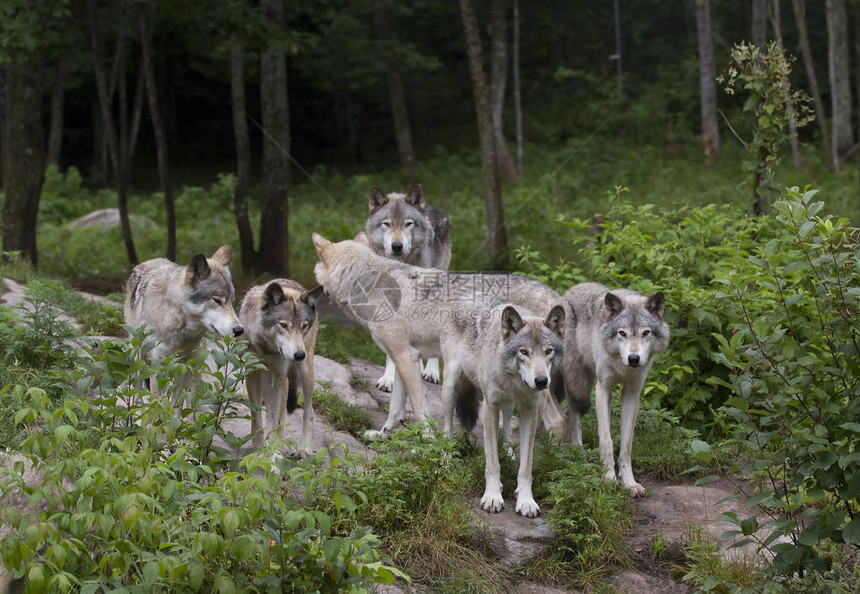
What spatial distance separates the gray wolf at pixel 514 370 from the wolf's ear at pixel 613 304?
0.57m

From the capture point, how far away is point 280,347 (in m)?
6.34

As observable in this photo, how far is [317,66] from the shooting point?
91.7 ft

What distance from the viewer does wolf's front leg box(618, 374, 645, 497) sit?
6.77m

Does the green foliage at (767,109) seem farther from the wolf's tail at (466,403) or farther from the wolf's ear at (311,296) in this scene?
the wolf's ear at (311,296)

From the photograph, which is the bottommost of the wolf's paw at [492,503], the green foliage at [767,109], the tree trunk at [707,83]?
the wolf's paw at [492,503]

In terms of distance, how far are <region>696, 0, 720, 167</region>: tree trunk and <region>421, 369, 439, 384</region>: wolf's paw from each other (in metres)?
17.0

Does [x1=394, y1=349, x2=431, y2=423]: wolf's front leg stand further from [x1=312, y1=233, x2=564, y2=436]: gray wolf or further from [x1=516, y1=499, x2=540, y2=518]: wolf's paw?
[x1=516, y1=499, x2=540, y2=518]: wolf's paw

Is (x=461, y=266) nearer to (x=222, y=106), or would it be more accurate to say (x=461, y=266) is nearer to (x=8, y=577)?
(x=8, y=577)

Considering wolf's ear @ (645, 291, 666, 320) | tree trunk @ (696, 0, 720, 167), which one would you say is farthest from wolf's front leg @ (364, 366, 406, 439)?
tree trunk @ (696, 0, 720, 167)

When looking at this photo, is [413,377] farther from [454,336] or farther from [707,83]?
[707,83]

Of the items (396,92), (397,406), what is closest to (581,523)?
(397,406)

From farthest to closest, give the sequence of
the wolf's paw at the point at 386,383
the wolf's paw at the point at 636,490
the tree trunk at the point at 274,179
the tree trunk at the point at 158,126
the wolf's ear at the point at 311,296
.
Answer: the tree trunk at the point at 274,179, the tree trunk at the point at 158,126, the wolf's paw at the point at 386,383, the wolf's paw at the point at 636,490, the wolf's ear at the point at 311,296

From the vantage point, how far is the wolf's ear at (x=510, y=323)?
613 centimetres

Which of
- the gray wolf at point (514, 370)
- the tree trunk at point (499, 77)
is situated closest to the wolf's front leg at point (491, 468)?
the gray wolf at point (514, 370)
